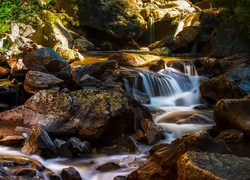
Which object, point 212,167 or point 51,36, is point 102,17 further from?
point 212,167

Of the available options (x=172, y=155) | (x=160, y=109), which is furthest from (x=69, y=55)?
(x=172, y=155)

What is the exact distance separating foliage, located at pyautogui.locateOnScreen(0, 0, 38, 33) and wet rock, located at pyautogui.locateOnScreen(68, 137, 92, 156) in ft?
11.8

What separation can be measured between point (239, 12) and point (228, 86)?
4879 mm

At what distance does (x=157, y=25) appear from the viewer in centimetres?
2428

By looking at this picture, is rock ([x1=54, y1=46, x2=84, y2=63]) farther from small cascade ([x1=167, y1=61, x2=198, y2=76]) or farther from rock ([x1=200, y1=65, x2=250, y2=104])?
rock ([x1=200, y1=65, x2=250, y2=104])

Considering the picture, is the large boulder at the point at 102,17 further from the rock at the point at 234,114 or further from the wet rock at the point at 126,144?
the wet rock at the point at 126,144

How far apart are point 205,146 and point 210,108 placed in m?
6.09

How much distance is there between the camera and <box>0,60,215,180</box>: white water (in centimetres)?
611

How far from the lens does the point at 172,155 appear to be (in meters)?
4.93

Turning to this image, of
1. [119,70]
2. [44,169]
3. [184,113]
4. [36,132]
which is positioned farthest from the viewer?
[119,70]

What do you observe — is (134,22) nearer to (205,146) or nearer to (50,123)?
(50,123)

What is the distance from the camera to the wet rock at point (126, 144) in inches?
279

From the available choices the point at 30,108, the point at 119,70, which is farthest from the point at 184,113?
the point at 30,108

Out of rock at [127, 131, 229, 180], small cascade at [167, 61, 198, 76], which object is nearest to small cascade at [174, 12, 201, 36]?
small cascade at [167, 61, 198, 76]
